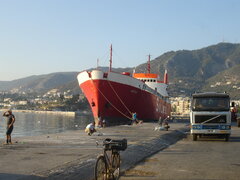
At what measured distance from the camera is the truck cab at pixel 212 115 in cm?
2031

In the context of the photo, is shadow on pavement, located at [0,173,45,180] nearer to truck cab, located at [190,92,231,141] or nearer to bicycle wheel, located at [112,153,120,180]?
bicycle wheel, located at [112,153,120,180]

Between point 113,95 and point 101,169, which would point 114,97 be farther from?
point 101,169

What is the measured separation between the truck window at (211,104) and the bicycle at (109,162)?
12.1 meters

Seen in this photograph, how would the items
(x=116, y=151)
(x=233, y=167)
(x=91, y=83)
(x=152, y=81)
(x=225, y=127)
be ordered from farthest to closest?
(x=152, y=81)
(x=91, y=83)
(x=225, y=127)
(x=233, y=167)
(x=116, y=151)

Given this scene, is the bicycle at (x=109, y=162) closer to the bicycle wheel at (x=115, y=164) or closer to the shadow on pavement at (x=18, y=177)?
the bicycle wheel at (x=115, y=164)

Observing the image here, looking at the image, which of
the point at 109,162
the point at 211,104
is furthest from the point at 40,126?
the point at 109,162

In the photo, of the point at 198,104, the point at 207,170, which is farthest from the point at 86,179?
the point at 198,104

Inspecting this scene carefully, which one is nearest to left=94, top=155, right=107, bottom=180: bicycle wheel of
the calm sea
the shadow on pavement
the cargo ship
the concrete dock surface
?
the concrete dock surface

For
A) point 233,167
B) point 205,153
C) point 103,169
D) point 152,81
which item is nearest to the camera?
point 103,169

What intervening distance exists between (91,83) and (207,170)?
3609cm

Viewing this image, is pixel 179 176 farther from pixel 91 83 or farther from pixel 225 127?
pixel 91 83

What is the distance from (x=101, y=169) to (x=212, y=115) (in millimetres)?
13087

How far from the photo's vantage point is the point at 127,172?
10539 millimetres

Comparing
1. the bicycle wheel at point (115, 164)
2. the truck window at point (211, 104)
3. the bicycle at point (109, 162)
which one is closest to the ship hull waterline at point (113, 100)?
the truck window at point (211, 104)
